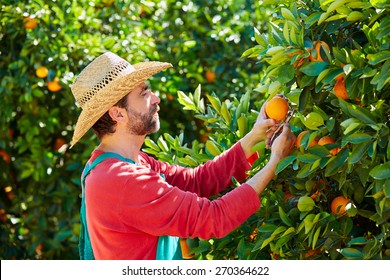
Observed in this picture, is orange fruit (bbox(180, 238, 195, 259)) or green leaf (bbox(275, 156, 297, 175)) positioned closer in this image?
green leaf (bbox(275, 156, 297, 175))

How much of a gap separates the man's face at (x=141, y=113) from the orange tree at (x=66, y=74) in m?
1.75

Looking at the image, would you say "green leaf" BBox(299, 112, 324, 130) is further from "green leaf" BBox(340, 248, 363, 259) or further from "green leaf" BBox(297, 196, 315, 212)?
"green leaf" BBox(340, 248, 363, 259)

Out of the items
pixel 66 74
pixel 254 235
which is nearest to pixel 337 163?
pixel 254 235

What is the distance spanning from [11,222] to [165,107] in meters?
1.13

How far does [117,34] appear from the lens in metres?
4.56

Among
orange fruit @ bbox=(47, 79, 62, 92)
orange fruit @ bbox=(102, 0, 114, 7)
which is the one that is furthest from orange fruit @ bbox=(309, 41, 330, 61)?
orange fruit @ bbox=(102, 0, 114, 7)

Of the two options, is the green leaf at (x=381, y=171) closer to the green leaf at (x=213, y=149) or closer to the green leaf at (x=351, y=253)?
the green leaf at (x=351, y=253)

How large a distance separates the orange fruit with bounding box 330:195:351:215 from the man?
0.20 m

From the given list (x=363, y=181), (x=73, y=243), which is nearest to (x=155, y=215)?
(x=363, y=181)

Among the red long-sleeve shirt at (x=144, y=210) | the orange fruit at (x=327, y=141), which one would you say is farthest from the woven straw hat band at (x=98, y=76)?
the orange fruit at (x=327, y=141)

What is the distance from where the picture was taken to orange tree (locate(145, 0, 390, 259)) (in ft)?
6.55

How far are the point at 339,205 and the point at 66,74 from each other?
2420mm

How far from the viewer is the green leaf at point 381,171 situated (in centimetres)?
194

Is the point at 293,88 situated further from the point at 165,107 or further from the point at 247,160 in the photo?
the point at 165,107
